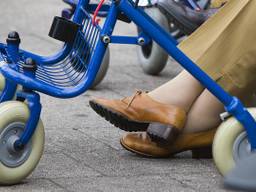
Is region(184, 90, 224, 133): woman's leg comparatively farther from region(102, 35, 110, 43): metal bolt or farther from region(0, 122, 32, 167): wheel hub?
region(0, 122, 32, 167): wheel hub

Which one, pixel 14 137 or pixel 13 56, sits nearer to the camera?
pixel 14 137

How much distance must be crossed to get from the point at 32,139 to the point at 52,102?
1.51m

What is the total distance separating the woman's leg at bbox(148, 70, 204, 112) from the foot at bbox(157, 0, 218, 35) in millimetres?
527

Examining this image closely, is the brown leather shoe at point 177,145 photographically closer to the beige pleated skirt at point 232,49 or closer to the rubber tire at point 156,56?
the beige pleated skirt at point 232,49

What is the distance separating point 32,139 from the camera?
3098 mm

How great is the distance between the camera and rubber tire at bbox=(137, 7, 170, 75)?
17.0ft

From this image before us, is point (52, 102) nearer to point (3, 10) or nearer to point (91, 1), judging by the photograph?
point (91, 1)

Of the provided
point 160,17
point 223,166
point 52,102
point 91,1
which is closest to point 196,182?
point 223,166

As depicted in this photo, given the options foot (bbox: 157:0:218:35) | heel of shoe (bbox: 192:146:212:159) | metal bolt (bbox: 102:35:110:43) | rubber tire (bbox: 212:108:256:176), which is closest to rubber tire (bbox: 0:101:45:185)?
metal bolt (bbox: 102:35:110:43)

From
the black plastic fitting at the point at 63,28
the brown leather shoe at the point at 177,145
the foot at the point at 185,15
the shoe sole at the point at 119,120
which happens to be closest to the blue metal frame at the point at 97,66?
the black plastic fitting at the point at 63,28

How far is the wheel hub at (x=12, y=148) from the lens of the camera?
3061 mm

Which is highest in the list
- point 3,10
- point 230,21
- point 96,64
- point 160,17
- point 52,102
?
point 230,21

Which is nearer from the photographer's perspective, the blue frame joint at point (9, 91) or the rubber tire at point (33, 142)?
the rubber tire at point (33, 142)

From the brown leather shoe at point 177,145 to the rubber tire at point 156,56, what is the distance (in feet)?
5.41
